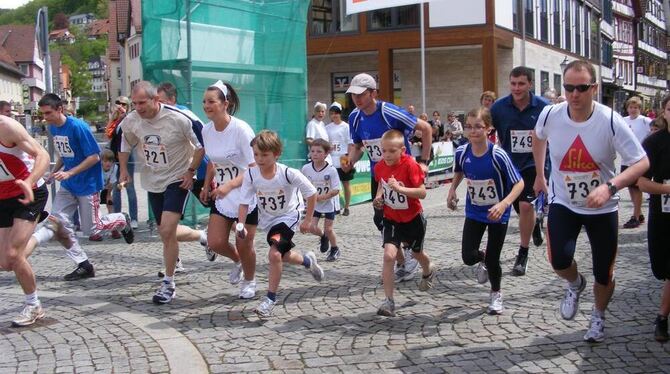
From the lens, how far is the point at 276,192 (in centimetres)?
656

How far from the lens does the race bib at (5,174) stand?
244 inches

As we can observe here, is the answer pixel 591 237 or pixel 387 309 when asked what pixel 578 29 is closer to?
pixel 387 309

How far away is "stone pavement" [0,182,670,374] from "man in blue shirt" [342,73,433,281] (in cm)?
62

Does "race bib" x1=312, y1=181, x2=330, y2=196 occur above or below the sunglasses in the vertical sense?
below

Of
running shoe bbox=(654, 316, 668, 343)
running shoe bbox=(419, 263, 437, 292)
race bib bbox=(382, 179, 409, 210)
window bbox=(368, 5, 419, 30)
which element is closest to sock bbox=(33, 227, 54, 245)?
race bib bbox=(382, 179, 409, 210)

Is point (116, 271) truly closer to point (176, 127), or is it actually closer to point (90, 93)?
point (176, 127)

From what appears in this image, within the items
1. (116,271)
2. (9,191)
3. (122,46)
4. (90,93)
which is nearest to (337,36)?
(116,271)

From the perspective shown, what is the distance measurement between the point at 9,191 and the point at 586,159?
422 centimetres

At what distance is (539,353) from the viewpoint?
5.16m

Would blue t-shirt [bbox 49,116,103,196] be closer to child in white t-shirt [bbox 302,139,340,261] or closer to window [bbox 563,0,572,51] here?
child in white t-shirt [bbox 302,139,340,261]

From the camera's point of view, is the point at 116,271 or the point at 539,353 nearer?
the point at 539,353

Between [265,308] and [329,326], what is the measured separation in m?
0.53

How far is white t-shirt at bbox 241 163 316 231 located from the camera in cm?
657

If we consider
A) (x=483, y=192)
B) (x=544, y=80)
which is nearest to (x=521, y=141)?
(x=483, y=192)
